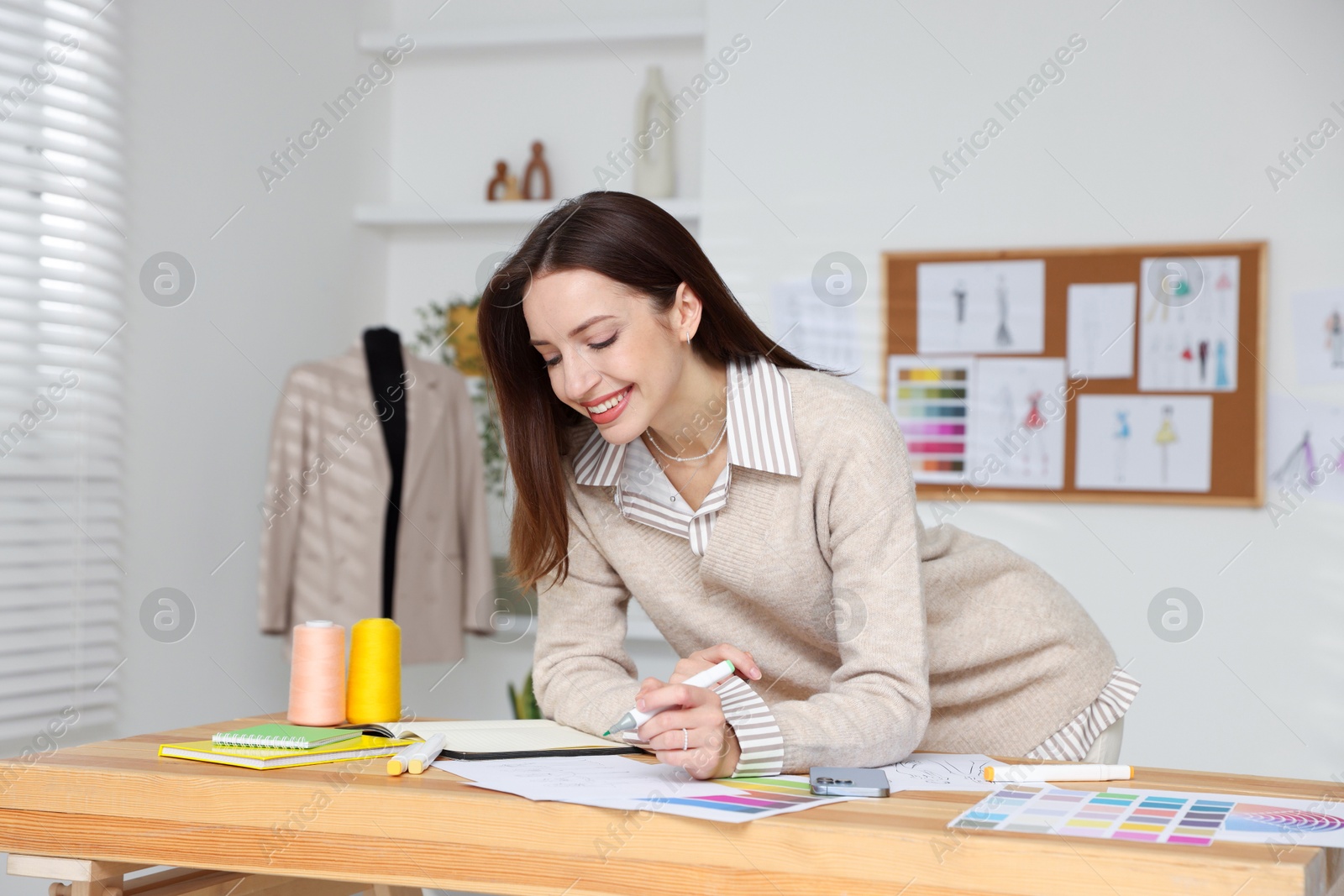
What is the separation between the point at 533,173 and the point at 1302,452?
2467 millimetres

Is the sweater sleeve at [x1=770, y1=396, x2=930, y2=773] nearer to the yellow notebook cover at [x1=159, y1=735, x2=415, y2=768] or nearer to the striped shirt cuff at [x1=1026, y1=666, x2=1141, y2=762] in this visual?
the striped shirt cuff at [x1=1026, y1=666, x2=1141, y2=762]

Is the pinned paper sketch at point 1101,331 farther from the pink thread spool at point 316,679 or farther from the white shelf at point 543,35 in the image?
the pink thread spool at point 316,679

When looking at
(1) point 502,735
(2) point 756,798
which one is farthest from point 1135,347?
(2) point 756,798

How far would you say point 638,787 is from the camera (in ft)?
3.67

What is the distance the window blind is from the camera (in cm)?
253

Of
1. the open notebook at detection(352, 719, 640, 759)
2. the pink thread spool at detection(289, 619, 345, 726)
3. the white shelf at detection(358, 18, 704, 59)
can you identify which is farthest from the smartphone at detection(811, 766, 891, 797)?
the white shelf at detection(358, 18, 704, 59)

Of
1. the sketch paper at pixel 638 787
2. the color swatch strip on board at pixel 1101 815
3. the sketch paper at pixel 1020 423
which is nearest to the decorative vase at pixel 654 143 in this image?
the sketch paper at pixel 1020 423

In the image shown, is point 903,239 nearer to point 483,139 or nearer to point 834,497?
point 483,139

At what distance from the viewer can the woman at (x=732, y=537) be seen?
1333 millimetres

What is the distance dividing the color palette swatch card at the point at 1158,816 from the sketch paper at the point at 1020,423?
7.42 ft

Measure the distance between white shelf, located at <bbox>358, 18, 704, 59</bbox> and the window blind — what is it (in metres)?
1.34

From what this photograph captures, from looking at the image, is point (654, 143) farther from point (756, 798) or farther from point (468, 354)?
point (756, 798)

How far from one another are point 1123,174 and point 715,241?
1.13m

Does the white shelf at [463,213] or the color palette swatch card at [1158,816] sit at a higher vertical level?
the white shelf at [463,213]
